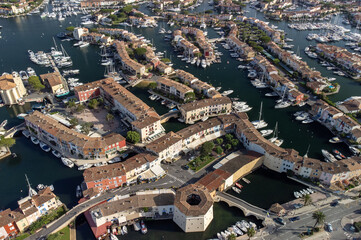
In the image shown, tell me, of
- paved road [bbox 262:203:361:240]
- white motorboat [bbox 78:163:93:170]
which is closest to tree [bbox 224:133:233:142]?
paved road [bbox 262:203:361:240]

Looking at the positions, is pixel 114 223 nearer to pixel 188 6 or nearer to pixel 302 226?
pixel 302 226

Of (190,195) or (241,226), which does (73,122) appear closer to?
(190,195)

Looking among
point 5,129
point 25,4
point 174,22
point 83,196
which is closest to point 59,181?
point 83,196

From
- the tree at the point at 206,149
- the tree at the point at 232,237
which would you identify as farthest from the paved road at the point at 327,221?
the tree at the point at 206,149

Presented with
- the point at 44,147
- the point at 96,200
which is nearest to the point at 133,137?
the point at 96,200

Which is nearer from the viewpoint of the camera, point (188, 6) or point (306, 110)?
point (306, 110)

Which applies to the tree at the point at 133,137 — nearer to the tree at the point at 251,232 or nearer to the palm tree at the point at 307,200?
the tree at the point at 251,232
